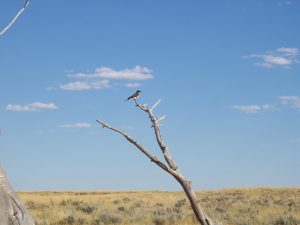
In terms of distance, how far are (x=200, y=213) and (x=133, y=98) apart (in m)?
1.66

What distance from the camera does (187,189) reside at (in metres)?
5.06

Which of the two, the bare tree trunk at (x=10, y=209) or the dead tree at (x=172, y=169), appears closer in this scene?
the bare tree trunk at (x=10, y=209)

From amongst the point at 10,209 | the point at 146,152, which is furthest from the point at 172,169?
the point at 10,209

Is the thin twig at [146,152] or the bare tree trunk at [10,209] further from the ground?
the thin twig at [146,152]

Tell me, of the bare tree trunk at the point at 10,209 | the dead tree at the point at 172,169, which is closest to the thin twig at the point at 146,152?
the dead tree at the point at 172,169

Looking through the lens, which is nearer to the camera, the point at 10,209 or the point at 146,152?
the point at 10,209

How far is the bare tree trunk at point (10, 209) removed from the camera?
4383 mm

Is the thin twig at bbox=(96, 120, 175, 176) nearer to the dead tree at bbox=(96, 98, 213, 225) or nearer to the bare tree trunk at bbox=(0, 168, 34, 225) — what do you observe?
the dead tree at bbox=(96, 98, 213, 225)

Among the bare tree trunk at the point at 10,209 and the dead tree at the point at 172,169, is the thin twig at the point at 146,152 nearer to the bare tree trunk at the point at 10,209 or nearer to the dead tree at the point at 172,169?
the dead tree at the point at 172,169

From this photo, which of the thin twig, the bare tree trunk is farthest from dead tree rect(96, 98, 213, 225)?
the bare tree trunk

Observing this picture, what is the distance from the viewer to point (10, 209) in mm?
4410

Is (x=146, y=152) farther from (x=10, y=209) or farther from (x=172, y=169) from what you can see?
(x=10, y=209)

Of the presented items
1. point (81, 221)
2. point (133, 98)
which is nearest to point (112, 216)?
point (81, 221)

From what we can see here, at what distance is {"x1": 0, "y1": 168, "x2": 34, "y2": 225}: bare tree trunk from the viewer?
4383 mm
